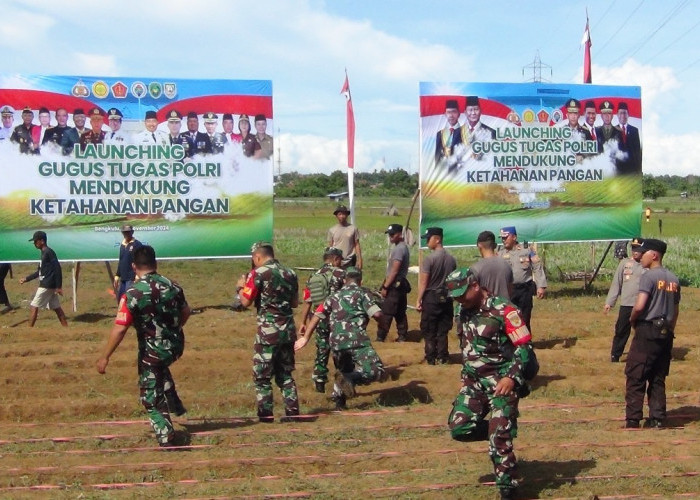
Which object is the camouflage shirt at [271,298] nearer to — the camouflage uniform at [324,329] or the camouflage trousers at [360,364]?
the camouflage trousers at [360,364]

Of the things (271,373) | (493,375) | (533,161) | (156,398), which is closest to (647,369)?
(493,375)

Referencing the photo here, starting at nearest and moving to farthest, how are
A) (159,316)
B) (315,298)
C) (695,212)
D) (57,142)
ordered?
1. (159,316)
2. (315,298)
3. (57,142)
4. (695,212)

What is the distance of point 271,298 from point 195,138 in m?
8.28

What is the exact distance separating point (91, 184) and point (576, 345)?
8546mm

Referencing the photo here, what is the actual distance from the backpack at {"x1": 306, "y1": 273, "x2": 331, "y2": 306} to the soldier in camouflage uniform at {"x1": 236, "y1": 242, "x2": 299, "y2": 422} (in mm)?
1363

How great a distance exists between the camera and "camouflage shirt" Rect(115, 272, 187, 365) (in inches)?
302

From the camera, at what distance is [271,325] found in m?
8.77

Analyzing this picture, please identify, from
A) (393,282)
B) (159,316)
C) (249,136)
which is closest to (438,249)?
(393,282)

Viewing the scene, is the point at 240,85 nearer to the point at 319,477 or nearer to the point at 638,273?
the point at 638,273

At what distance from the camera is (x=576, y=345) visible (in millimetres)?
13477

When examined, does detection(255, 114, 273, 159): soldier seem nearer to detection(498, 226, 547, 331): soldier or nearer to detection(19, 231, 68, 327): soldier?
detection(19, 231, 68, 327): soldier

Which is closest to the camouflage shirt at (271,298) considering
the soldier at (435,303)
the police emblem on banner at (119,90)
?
the soldier at (435,303)

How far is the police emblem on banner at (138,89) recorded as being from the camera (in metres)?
16.0

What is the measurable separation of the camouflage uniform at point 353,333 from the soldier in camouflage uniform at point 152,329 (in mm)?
2197
